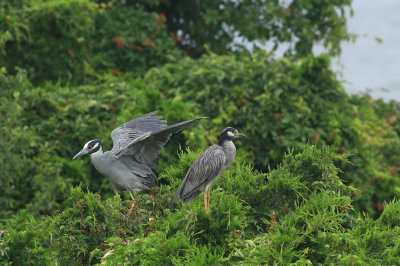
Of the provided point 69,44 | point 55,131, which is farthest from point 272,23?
point 55,131

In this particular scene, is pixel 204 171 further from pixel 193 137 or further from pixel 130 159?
pixel 193 137

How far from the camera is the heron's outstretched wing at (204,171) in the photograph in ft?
14.1

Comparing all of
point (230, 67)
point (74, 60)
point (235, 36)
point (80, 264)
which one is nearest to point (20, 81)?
point (74, 60)

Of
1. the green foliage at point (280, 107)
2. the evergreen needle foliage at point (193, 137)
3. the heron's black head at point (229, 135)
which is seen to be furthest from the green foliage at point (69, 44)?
the heron's black head at point (229, 135)

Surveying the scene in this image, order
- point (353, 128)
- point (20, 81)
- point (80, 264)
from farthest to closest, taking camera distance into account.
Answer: point (353, 128)
point (20, 81)
point (80, 264)

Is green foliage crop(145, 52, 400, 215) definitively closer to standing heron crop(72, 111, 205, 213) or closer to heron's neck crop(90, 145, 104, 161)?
standing heron crop(72, 111, 205, 213)

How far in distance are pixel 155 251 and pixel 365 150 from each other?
7157 mm

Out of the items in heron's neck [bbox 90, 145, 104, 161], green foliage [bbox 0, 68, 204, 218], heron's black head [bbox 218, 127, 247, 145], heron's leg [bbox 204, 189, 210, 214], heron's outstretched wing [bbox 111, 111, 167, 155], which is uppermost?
heron's black head [bbox 218, 127, 247, 145]

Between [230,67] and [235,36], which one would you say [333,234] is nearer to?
[230,67]

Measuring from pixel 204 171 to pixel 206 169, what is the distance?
0.08 feet

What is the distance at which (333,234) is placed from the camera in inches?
165

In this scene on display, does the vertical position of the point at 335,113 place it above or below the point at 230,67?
below

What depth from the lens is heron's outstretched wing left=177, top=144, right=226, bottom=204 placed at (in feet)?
14.1

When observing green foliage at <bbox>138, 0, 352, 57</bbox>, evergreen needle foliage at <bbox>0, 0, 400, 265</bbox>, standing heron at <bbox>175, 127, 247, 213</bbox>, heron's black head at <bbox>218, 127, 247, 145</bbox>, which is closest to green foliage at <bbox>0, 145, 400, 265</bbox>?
evergreen needle foliage at <bbox>0, 0, 400, 265</bbox>
